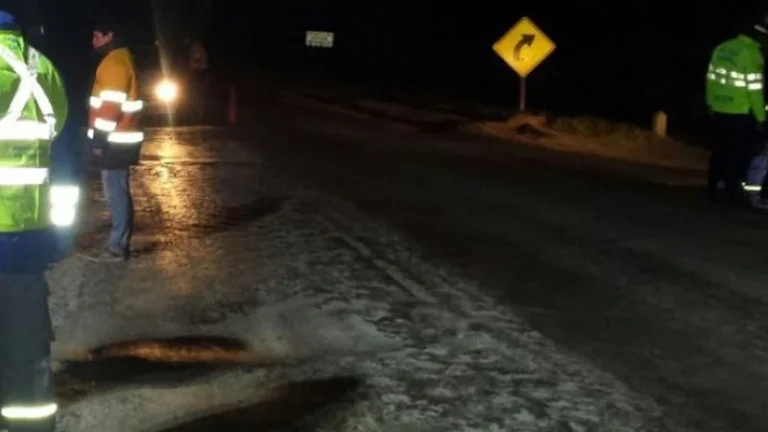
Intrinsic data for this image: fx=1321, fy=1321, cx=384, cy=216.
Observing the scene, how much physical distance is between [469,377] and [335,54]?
6026 cm


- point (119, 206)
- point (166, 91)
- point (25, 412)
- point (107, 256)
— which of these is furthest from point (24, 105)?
point (166, 91)

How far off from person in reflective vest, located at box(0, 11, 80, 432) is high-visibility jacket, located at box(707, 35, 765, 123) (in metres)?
10.1

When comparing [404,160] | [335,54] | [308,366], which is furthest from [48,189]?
[335,54]

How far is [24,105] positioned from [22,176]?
0.30 m

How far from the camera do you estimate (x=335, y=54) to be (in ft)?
220

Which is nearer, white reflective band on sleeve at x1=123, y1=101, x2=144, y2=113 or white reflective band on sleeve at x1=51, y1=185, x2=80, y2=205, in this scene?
white reflective band on sleeve at x1=51, y1=185, x2=80, y2=205

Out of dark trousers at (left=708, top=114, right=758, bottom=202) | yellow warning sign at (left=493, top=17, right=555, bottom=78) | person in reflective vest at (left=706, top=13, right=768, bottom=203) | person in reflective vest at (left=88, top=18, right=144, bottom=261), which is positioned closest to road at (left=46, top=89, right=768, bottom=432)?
person in reflective vest at (left=88, top=18, right=144, bottom=261)

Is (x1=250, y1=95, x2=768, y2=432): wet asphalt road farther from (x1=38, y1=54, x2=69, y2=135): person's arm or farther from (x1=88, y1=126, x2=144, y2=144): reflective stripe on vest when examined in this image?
(x1=38, y1=54, x2=69, y2=135): person's arm

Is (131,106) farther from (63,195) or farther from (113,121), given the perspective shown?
(63,195)

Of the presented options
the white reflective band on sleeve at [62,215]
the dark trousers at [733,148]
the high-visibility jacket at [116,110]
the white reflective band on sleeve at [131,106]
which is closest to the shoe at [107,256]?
the high-visibility jacket at [116,110]

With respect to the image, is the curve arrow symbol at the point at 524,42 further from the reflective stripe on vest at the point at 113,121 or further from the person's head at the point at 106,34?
the reflective stripe on vest at the point at 113,121

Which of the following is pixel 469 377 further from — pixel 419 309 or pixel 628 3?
pixel 628 3

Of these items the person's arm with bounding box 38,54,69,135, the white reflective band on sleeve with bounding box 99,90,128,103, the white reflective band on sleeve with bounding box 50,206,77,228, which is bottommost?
the white reflective band on sleeve with bounding box 50,206,77,228

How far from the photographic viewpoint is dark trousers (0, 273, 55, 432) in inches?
218
